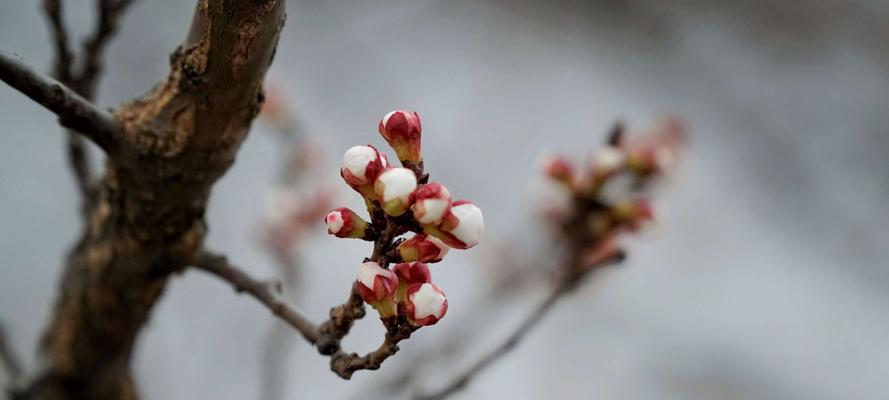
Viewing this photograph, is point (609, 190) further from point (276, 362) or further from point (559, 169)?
point (276, 362)

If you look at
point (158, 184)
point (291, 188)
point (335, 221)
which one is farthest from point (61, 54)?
point (291, 188)

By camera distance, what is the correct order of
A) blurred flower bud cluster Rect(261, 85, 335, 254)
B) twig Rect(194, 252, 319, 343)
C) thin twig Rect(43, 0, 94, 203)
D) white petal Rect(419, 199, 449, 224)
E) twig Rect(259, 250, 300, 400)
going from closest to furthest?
white petal Rect(419, 199, 449, 224)
twig Rect(194, 252, 319, 343)
thin twig Rect(43, 0, 94, 203)
twig Rect(259, 250, 300, 400)
blurred flower bud cluster Rect(261, 85, 335, 254)

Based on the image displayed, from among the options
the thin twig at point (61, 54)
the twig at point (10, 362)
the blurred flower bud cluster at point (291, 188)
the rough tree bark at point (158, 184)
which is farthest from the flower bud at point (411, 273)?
the blurred flower bud cluster at point (291, 188)

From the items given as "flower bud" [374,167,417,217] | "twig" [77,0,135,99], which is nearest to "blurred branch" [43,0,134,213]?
"twig" [77,0,135,99]

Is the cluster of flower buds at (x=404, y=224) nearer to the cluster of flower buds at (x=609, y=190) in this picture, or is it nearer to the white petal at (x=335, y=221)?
the white petal at (x=335, y=221)

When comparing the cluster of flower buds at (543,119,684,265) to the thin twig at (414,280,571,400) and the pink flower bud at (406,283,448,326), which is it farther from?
the pink flower bud at (406,283,448,326)

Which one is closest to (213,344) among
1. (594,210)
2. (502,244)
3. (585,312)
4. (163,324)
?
(163,324)
